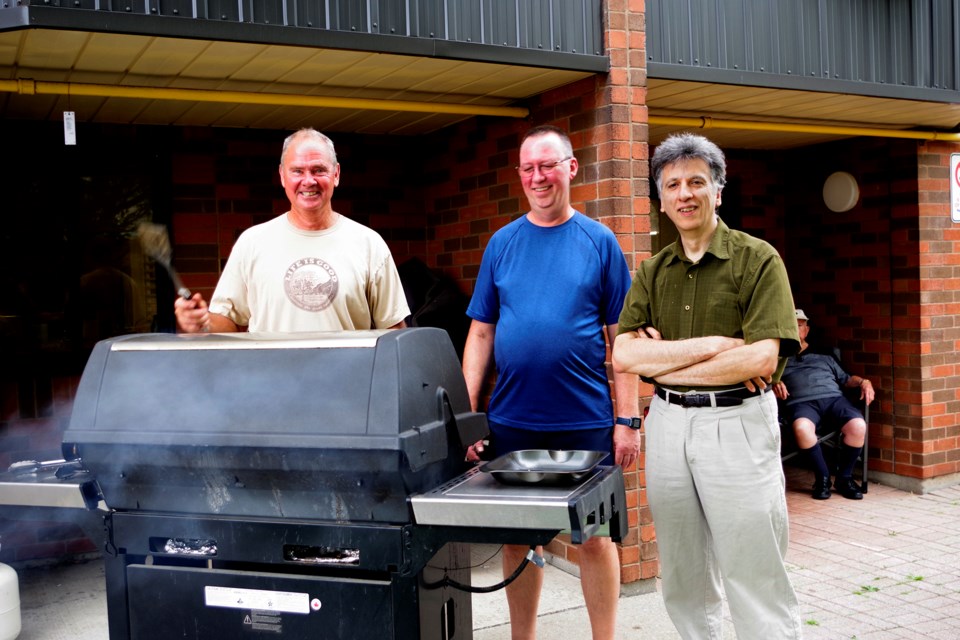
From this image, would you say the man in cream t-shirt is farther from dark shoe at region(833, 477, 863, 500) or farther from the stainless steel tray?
dark shoe at region(833, 477, 863, 500)

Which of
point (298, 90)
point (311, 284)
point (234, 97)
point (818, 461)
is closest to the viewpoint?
point (311, 284)

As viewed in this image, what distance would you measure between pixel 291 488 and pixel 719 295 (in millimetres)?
1549

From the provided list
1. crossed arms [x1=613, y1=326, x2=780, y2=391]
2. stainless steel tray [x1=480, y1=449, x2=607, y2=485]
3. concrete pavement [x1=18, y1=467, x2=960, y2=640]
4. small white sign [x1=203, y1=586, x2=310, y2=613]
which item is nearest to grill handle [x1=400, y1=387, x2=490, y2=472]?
stainless steel tray [x1=480, y1=449, x2=607, y2=485]

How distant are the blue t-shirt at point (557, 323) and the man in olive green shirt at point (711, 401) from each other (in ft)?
0.76

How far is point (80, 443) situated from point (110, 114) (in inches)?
123

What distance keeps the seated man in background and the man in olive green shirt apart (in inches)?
145

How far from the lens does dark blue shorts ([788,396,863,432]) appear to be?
6.84 m

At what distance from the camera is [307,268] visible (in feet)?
10.7

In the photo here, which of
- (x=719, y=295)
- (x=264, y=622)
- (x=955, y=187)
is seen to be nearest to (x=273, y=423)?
(x=264, y=622)

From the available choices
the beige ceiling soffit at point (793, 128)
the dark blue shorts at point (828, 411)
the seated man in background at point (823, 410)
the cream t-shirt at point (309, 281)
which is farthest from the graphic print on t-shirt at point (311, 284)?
the dark blue shorts at point (828, 411)

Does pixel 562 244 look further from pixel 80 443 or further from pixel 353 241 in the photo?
pixel 80 443

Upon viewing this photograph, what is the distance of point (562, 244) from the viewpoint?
11.6 feet

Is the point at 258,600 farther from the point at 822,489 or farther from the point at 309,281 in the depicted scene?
the point at 822,489

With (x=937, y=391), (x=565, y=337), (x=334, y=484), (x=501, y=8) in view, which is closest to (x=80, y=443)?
(x=334, y=484)
